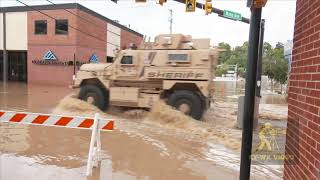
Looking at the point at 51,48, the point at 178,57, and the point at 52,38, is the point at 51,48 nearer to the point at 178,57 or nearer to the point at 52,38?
Answer: the point at 52,38

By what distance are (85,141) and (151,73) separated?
15.3 ft

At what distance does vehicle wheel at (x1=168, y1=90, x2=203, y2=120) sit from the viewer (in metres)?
12.5

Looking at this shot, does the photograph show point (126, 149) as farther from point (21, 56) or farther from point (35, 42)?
point (21, 56)

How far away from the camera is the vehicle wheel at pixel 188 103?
12459 millimetres

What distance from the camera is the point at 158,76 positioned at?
42.4 feet

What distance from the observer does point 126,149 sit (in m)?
8.33

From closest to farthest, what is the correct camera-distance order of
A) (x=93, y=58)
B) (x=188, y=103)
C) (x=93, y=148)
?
(x=93, y=148), (x=188, y=103), (x=93, y=58)

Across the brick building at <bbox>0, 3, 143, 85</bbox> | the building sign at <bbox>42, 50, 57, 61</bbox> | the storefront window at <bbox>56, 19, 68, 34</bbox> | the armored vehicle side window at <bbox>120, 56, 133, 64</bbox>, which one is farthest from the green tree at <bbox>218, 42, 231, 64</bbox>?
the building sign at <bbox>42, 50, 57, 61</bbox>

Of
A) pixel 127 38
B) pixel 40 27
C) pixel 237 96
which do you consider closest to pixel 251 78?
pixel 237 96

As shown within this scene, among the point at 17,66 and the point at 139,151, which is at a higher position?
the point at 17,66

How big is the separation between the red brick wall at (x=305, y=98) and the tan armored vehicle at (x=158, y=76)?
27.0ft

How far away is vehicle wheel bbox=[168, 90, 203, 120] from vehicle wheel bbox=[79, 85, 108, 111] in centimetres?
283

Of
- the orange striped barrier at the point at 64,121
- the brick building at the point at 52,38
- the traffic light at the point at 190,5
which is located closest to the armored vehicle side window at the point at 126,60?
the traffic light at the point at 190,5

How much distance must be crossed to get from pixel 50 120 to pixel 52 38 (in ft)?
84.5
